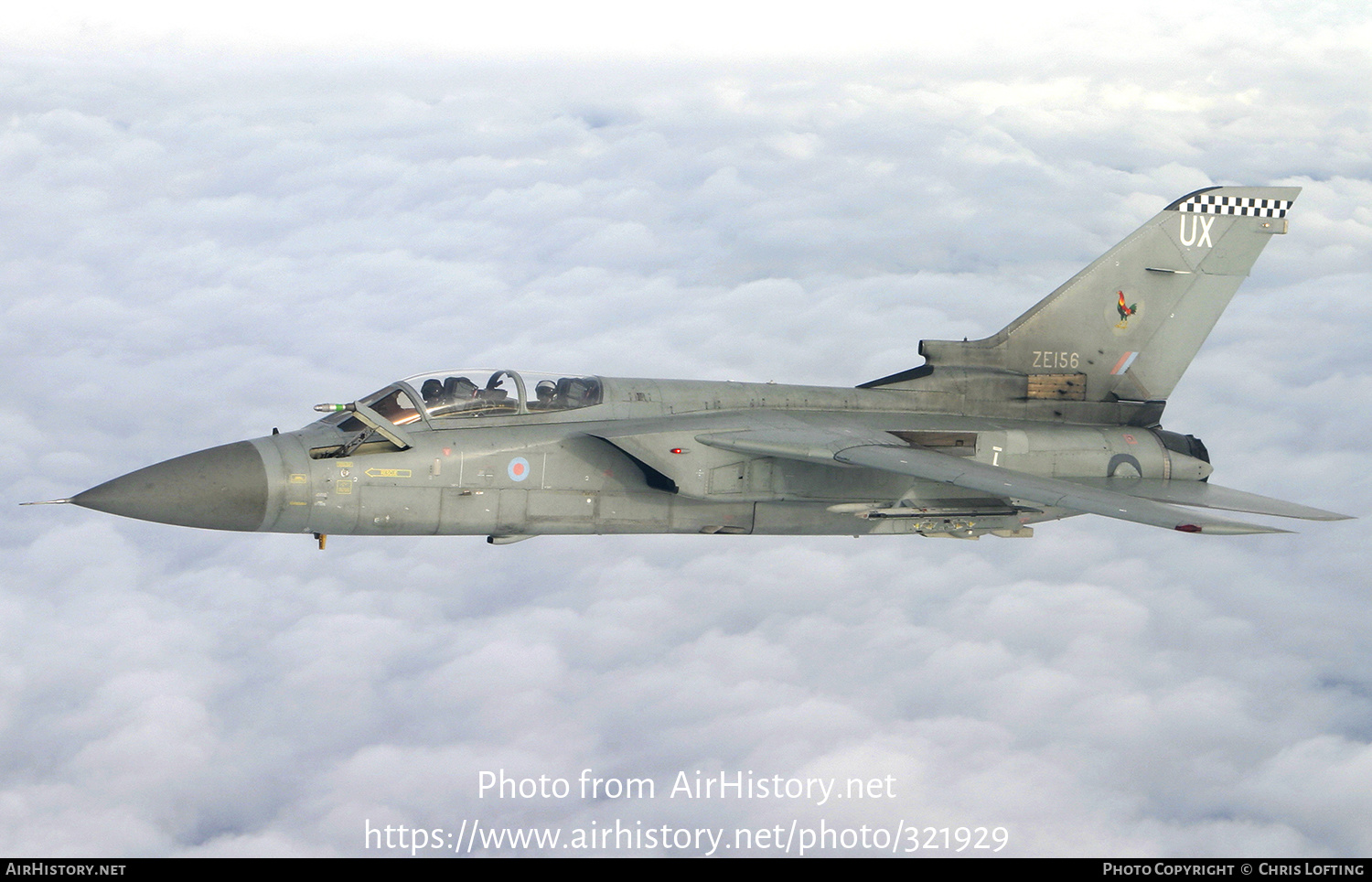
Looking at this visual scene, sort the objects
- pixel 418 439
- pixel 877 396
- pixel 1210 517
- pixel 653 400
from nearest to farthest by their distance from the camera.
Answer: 1. pixel 1210 517
2. pixel 418 439
3. pixel 653 400
4. pixel 877 396

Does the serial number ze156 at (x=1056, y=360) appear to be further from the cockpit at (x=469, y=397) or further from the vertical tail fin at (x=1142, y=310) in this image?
the cockpit at (x=469, y=397)

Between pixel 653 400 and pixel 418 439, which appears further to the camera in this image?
pixel 653 400

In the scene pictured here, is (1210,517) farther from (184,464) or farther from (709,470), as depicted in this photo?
(184,464)

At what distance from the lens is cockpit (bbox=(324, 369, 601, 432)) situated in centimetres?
1497

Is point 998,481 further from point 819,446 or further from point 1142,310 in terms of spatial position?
point 1142,310

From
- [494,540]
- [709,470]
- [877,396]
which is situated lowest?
[494,540]

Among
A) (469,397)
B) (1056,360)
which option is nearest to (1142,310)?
(1056,360)

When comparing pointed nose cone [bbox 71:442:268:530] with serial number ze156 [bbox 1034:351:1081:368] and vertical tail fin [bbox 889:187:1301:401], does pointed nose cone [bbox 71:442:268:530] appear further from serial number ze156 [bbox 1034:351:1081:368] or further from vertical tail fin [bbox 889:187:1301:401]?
serial number ze156 [bbox 1034:351:1081:368]

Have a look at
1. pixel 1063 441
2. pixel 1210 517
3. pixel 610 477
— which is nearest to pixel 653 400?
pixel 610 477

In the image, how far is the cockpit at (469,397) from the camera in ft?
49.1

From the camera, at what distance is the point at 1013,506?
16.4 meters

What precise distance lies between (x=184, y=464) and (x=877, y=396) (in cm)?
825

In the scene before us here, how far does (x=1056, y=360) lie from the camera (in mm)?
17734

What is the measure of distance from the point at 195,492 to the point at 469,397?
10.1ft
